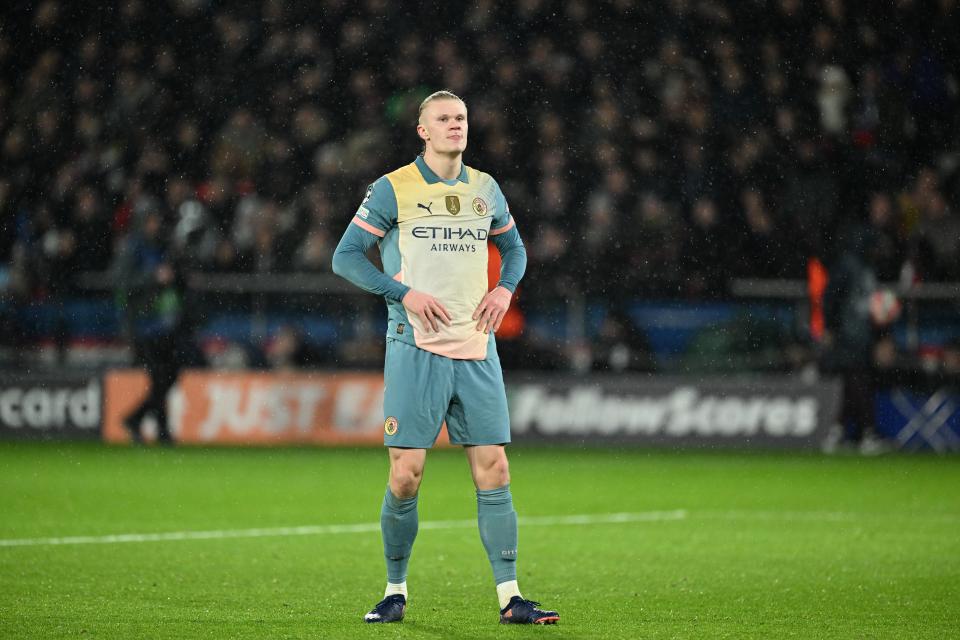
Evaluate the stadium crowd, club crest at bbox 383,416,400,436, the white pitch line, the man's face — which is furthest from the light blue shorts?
the stadium crowd

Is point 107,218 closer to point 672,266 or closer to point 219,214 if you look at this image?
point 219,214

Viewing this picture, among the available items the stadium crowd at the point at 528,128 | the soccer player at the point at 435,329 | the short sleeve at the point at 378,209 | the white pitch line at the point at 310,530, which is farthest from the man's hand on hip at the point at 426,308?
the stadium crowd at the point at 528,128

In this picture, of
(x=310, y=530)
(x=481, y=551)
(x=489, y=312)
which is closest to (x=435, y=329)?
(x=489, y=312)

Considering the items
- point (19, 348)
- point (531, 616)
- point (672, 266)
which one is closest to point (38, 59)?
point (19, 348)

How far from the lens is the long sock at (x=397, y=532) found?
229 inches

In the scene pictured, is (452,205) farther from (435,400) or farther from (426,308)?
(435,400)

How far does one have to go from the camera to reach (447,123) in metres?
5.71

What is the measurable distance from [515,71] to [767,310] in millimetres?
5558

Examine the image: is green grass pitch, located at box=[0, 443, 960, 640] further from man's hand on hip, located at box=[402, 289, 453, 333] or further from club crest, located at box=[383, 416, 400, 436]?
man's hand on hip, located at box=[402, 289, 453, 333]

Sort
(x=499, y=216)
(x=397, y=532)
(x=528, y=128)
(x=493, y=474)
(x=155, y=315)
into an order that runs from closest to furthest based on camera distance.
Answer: (x=493, y=474)
(x=397, y=532)
(x=499, y=216)
(x=155, y=315)
(x=528, y=128)

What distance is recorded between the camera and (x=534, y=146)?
61.5 feet

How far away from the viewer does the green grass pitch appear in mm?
5727

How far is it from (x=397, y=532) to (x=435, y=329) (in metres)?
0.83

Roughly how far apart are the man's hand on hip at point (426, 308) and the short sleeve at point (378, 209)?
1.01 feet
